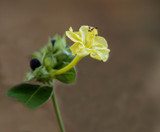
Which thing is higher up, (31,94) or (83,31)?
(83,31)

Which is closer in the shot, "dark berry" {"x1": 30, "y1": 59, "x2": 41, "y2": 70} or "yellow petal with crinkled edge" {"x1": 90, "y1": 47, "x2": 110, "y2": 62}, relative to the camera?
"yellow petal with crinkled edge" {"x1": 90, "y1": 47, "x2": 110, "y2": 62}

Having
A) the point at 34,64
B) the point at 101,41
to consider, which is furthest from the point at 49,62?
the point at 101,41

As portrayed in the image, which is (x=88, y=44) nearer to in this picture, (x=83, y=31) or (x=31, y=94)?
(x=83, y=31)

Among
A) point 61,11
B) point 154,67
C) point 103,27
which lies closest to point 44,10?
point 61,11

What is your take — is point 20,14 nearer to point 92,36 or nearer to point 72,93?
point 72,93

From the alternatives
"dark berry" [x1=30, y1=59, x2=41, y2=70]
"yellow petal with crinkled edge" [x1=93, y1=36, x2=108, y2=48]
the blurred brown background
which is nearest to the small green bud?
"dark berry" [x1=30, y1=59, x2=41, y2=70]

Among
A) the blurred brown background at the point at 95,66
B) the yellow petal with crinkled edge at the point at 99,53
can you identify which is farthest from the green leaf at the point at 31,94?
the blurred brown background at the point at 95,66

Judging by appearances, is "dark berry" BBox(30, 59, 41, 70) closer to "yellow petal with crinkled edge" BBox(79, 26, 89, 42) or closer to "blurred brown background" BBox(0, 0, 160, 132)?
"yellow petal with crinkled edge" BBox(79, 26, 89, 42)
